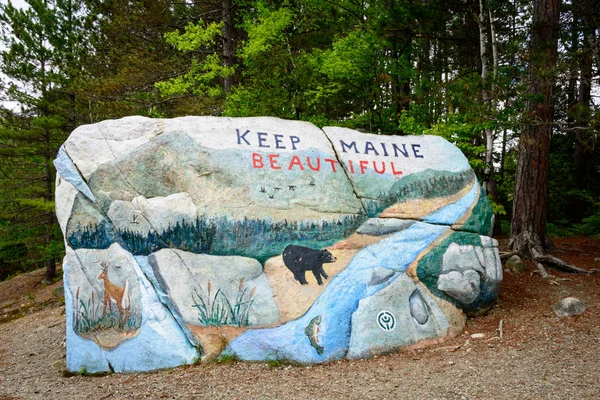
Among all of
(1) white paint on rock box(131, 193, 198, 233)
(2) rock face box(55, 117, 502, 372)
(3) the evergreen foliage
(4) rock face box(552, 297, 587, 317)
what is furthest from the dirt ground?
(1) white paint on rock box(131, 193, 198, 233)

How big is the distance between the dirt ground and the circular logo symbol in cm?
35

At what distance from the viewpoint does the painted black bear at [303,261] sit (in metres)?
5.95

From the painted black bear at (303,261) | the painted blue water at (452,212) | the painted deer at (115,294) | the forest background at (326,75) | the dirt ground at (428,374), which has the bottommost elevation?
the dirt ground at (428,374)

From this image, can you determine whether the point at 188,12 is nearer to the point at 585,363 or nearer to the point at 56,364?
the point at 56,364

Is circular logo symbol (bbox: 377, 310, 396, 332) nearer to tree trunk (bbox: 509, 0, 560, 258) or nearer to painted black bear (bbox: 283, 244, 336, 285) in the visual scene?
painted black bear (bbox: 283, 244, 336, 285)

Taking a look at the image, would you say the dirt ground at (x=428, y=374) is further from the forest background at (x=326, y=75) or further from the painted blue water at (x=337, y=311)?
the forest background at (x=326, y=75)

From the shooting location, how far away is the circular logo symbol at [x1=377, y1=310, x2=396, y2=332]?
582 centimetres

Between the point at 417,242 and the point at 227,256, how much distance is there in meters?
2.73

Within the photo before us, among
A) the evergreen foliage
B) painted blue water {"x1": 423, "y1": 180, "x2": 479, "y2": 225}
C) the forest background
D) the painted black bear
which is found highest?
the forest background

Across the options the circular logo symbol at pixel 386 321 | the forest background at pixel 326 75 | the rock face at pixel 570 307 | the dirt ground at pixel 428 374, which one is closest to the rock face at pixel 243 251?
the circular logo symbol at pixel 386 321

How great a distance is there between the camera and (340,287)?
591 cm

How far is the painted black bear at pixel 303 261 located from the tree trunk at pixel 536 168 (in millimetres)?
4727

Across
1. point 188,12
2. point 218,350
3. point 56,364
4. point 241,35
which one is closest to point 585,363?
point 218,350

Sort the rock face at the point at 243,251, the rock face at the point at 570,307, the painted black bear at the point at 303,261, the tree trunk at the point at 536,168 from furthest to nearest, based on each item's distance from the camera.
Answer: the tree trunk at the point at 536,168, the rock face at the point at 570,307, the painted black bear at the point at 303,261, the rock face at the point at 243,251
